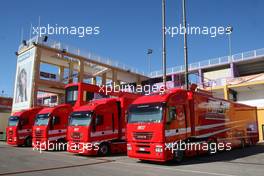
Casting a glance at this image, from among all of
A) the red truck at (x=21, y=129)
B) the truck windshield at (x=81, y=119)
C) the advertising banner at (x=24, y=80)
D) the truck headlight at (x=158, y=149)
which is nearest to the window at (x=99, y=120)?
the truck windshield at (x=81, y=119)

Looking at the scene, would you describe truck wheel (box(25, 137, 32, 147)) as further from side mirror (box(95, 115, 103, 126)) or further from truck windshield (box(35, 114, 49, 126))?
side mirror (box(95, 115, 103, 126))

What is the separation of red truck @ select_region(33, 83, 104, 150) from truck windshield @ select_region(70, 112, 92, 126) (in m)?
4.01

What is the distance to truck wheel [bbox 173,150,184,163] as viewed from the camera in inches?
533

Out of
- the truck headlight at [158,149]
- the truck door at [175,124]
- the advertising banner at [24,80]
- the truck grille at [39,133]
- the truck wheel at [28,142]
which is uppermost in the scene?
the advertising banner at [24,80]

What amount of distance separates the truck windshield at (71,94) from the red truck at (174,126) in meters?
9.74

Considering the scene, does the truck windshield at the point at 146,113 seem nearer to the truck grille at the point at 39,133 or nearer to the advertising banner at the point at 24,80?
the truck grille at the point at 39,133

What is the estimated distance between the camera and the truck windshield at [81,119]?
17125 millimetres

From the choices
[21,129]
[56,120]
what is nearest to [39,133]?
[56,120]

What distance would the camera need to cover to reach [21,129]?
25609mm

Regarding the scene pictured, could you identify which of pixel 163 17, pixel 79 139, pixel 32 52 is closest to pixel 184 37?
pixel 163 17

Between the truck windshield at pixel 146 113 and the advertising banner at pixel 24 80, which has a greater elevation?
the advertising banner at pixel 24 80

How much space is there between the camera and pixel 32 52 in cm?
3650

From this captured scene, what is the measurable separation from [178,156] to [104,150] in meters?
5.57

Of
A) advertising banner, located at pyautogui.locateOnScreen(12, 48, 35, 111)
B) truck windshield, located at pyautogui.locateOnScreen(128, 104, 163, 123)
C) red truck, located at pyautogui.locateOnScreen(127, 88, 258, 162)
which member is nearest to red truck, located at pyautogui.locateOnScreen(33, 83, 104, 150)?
truck windshield, located at pyautogui.locateOnScreen(128, 104, 163, 123)
